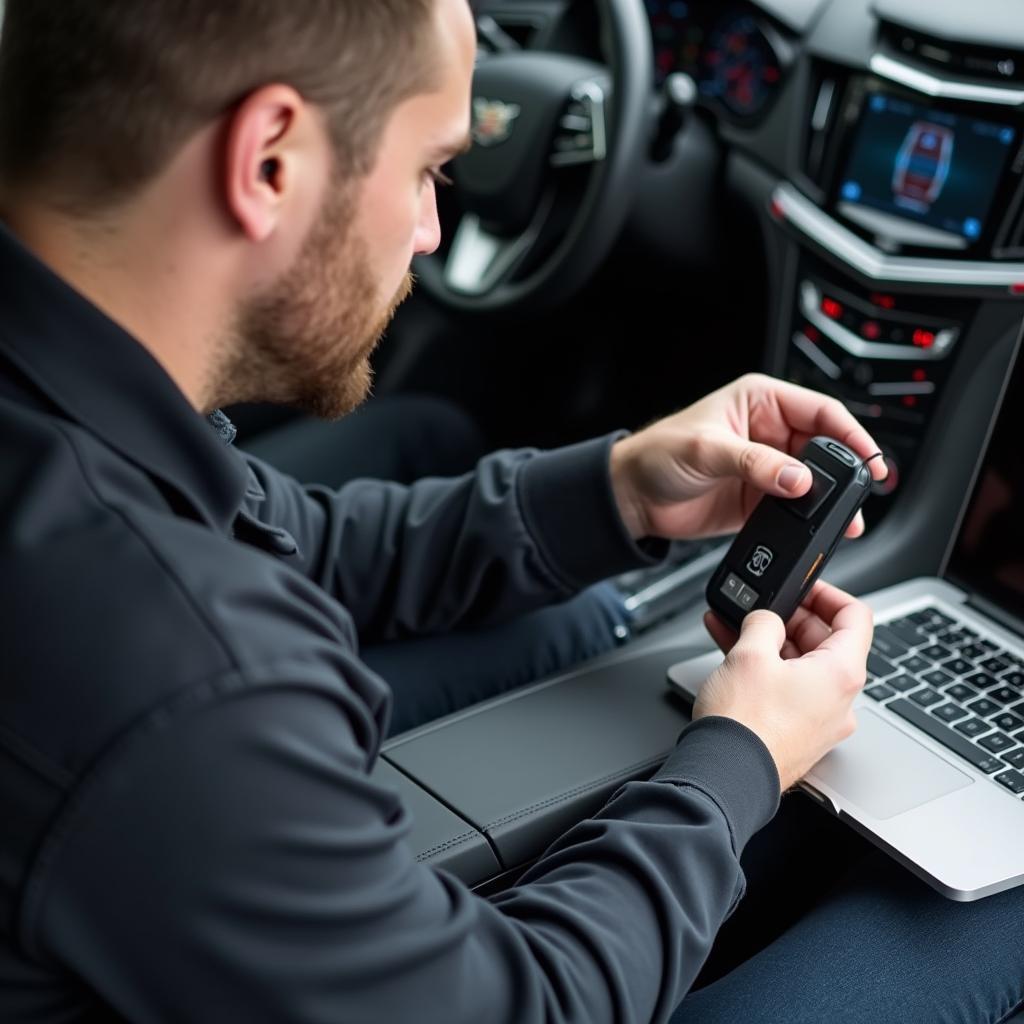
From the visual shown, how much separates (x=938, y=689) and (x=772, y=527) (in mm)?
198

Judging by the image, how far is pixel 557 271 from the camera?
1659 millimetres

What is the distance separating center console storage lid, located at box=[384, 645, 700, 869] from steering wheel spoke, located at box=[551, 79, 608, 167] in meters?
0.78

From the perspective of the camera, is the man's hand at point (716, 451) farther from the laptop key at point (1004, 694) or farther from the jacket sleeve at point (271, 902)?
the jacket sleeve at point (271, 902)

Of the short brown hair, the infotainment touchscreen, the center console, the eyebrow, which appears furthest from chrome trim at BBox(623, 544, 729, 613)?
the short brown hair

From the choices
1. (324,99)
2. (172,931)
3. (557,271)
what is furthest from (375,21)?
(557,271)

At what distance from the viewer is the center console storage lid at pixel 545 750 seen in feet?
3.06

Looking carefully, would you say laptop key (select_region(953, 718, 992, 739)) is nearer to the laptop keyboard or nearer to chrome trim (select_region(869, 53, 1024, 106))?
the laptop keyboard

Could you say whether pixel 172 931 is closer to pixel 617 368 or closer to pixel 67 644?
pixel 67 644

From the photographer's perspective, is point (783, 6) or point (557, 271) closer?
point (783, 6)

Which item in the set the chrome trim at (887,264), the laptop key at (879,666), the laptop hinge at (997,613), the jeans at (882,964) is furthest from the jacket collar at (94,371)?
the chrome trim at (887,264)

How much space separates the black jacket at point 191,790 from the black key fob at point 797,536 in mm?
Answer: 278

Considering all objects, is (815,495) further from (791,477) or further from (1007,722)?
(1007,722)

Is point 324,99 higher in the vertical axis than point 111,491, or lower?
higher

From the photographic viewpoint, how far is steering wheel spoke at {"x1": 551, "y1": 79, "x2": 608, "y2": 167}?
163 cm
